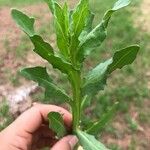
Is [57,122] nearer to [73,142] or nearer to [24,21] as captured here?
[73,142]

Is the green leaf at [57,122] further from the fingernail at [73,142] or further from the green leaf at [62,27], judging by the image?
the green leaf at [62,27]

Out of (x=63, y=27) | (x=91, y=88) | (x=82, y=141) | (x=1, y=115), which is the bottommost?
(x=1, y=115)

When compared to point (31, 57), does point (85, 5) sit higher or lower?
higher

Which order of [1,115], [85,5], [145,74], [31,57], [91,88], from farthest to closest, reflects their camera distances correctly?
[31,57]
[145,74]
[1,115]
[91,88]
[85,5]

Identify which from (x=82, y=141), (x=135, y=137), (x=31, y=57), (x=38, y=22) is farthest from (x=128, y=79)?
(x=82, y=141)

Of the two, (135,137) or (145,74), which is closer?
(135,137)

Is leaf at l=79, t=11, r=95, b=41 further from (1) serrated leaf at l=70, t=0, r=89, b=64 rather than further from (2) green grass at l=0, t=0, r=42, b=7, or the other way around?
(2) green grass at l=0, t=0, r=42, b=7

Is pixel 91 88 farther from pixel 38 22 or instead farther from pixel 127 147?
pixel 38 22

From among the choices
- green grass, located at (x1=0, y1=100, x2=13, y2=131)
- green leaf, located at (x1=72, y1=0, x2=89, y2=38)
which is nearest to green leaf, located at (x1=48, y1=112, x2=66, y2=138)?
green leaf, located at (x1=72, y1=0, x2=89, y2=38)

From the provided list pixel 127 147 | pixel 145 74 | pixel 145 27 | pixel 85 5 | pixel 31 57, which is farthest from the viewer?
pixel 145 27
